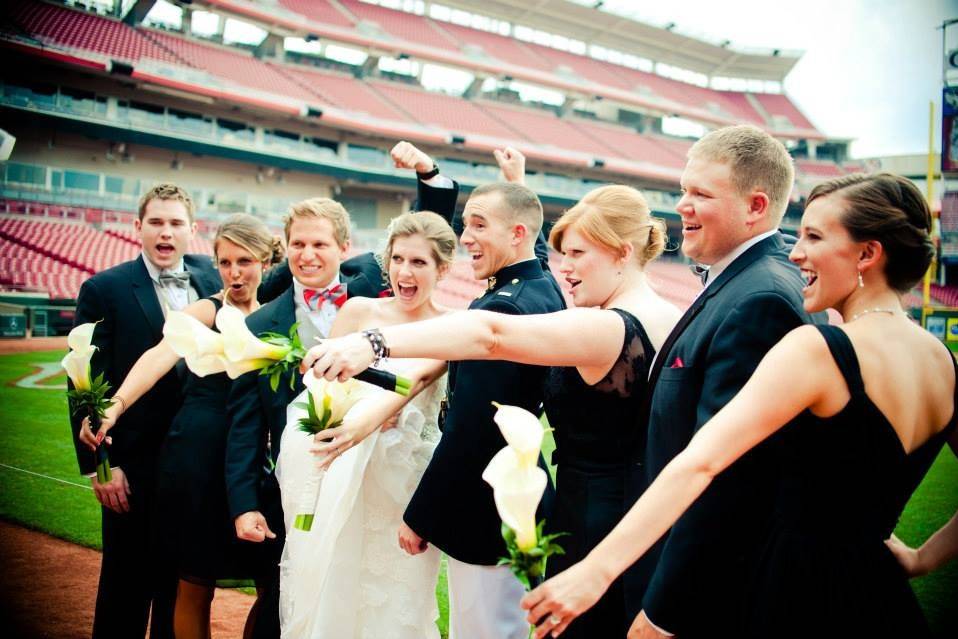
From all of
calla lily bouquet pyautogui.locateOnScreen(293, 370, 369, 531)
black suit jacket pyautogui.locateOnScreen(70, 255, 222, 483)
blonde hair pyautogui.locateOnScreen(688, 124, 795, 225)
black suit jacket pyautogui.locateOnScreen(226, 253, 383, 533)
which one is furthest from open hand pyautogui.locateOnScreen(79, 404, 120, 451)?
blonde hair pyautogui.locateOnScreen(688, 124, 795, 225)

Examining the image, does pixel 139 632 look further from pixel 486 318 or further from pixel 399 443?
Answer: pixel 486 318

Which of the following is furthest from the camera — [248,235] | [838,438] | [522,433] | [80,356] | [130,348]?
[130,348]

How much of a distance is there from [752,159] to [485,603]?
2.02 metres

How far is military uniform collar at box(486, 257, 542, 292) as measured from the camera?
10.3 ft

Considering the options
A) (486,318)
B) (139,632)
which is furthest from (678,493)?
(139,632)

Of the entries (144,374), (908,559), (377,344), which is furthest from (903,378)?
(144,374)

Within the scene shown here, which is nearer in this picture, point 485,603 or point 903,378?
point 903,378

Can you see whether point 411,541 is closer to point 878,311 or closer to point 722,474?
point 722,474

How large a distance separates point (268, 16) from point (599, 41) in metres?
23.3

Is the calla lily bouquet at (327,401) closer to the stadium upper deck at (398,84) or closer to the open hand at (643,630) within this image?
the open hand at (643,630)

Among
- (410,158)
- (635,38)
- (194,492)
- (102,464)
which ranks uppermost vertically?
(635,38)

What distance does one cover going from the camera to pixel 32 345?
16391mm

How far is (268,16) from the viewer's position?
110 ft

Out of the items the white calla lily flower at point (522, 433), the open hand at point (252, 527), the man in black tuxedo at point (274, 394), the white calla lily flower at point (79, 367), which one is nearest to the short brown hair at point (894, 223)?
the white calla lily flower at point (522, 433)
